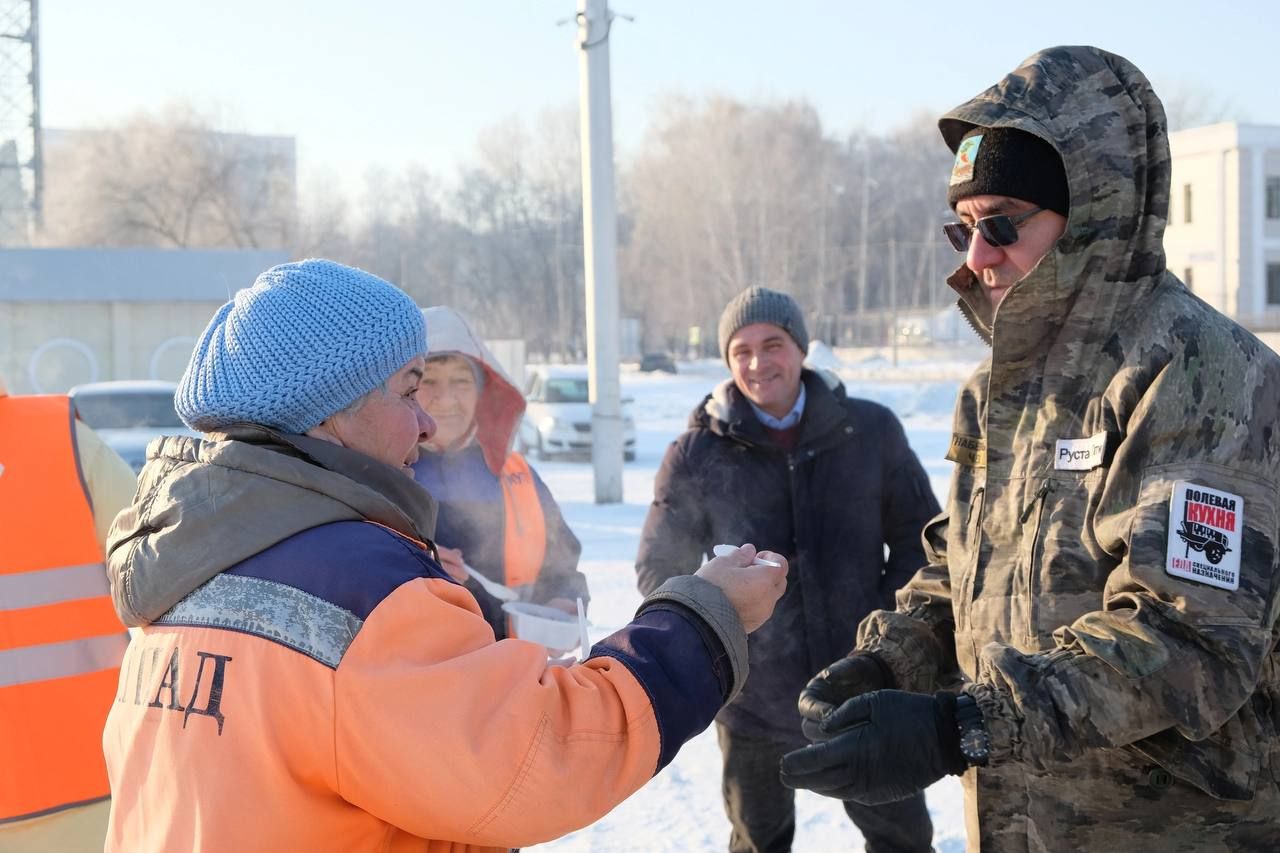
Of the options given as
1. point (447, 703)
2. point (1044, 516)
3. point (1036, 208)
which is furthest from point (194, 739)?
A: point (1036, 208)

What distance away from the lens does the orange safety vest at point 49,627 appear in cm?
247

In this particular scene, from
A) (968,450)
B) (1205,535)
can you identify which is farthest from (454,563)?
(1205,535)

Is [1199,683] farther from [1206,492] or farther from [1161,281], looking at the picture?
[1161,281]

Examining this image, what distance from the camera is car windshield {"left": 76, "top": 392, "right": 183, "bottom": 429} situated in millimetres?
13031

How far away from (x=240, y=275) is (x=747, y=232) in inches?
1220

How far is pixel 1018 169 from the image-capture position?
208cm

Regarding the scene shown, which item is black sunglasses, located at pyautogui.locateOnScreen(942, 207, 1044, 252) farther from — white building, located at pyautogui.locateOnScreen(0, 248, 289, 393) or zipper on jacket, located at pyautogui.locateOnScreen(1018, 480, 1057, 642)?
white building, located at pyautogui.locateOnScreen(0, 248, 289, 393)

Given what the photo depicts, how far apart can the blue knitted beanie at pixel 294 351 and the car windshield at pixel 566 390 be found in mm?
16923

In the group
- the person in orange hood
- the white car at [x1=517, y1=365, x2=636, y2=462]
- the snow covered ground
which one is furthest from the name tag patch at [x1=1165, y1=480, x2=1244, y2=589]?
the white car at [x1=517, y1=365, x2=636, y2=462]

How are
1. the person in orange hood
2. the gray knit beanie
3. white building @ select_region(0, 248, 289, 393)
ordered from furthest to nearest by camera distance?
white building @ select_region(0, 248, 289, 393), the gray knit beanie, the person in orange hood

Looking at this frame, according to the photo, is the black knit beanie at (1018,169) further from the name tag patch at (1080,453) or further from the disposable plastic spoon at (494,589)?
the disposable plastic spoon at (494,589)

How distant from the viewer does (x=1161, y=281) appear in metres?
2.02

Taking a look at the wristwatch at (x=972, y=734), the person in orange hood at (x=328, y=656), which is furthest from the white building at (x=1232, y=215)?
the person in orange hood at (x=328, y=656)

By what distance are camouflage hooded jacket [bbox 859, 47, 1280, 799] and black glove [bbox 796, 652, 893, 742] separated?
0.18m
